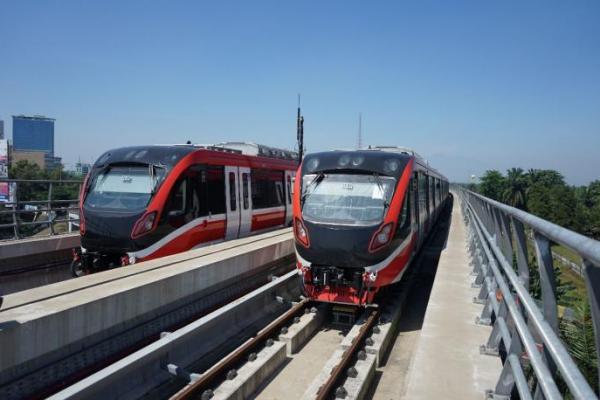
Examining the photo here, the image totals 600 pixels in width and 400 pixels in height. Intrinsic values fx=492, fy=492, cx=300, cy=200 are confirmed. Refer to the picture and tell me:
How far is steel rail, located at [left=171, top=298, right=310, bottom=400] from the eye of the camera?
567 cm

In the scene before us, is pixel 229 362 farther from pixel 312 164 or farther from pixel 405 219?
pixel 312 164

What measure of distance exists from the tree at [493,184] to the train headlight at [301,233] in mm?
103853

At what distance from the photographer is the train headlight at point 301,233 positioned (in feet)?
28.3

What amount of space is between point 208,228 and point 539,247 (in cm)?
911

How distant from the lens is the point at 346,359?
6.74 meters

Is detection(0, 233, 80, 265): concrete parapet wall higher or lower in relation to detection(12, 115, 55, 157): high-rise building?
lower

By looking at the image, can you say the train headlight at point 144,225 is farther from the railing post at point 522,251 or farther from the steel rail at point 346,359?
the railing post at point 522,251

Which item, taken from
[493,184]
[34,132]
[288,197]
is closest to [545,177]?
[493,184]

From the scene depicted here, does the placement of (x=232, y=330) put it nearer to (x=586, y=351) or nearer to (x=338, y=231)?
(x=338, y=231)

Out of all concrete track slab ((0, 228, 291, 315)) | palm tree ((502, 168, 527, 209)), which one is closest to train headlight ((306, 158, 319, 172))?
concrete track slab ((0, 228, 291, 315))

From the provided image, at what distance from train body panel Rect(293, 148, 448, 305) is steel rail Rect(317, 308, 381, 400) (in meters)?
0.48

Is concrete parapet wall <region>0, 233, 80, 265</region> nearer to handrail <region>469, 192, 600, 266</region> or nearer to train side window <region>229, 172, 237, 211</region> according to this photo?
train side window <region>229, 172, 237, 211</region>

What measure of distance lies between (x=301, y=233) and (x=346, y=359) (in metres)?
2.67

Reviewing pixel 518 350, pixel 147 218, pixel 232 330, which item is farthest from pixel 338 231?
pixel 518 350
